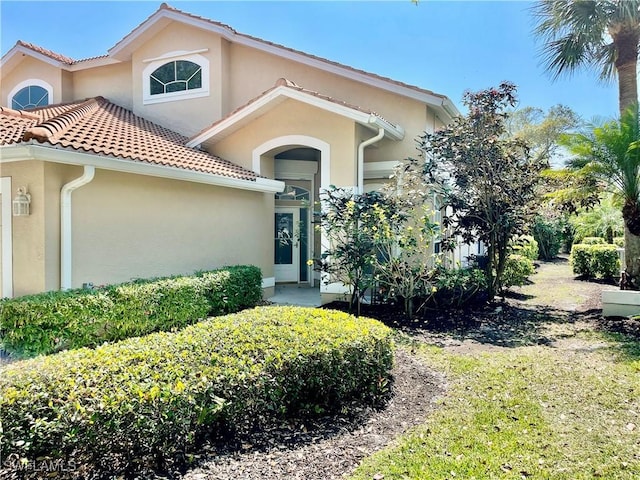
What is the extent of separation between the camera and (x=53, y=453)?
11.2ft

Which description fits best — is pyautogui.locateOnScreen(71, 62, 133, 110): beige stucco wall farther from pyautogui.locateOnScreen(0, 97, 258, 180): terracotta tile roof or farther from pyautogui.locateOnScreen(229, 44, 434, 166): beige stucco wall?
pyautogui.locateOnScreen(229, 44, 434, 166): beige stucco wall

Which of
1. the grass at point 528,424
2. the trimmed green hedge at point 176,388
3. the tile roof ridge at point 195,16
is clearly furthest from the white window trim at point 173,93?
the grass at point 528,424

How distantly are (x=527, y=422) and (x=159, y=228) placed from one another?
9.12 meters

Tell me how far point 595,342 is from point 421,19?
9288mm

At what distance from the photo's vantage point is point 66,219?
345 inches

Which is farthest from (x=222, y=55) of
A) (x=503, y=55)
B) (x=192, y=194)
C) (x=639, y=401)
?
(x=639, y=401)

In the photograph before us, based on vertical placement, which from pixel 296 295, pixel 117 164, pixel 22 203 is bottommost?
pixel 296 295

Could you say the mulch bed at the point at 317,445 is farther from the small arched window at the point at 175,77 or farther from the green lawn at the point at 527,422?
the small arched window at the point at 175,77

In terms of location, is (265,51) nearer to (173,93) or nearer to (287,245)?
(173,93)

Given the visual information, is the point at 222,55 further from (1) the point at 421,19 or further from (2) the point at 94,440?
(2) the point at 94,440

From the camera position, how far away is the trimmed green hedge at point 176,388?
138 inches

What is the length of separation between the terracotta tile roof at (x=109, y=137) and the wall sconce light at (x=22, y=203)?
102cm

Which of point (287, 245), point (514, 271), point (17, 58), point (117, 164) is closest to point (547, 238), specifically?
point (514, 271)

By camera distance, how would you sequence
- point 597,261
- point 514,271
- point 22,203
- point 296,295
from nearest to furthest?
point 22,203, point 296,295, point 514,271, point 597,261
